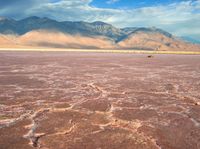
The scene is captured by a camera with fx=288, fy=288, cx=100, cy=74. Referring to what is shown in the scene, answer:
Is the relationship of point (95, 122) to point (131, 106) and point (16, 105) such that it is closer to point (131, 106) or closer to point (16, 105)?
point (131, 106)

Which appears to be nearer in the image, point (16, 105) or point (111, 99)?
point (16, 105)

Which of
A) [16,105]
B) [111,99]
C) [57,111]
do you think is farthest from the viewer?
[111,99]

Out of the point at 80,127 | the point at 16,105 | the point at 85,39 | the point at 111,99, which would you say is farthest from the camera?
the point at 85,39

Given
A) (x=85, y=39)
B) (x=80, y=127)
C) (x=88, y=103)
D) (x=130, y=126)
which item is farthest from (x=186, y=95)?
(x=85, y=39)

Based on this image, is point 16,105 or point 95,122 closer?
point 95,122

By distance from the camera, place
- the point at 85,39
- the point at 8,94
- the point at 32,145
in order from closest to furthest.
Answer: the point at 32,145
the point at 8,94
the point at 85,39

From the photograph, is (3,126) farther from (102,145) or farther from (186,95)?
(186,95)

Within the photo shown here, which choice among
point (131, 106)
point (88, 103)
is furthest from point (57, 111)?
point (131, 106)

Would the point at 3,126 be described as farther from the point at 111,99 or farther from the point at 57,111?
the point at 111,99

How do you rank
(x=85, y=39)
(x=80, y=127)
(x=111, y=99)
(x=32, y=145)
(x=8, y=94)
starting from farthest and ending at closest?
(x=85, y=39) < (x=8, y=94) < (x=111, y=99) < (x=80, y=127) < (x=32, y=145)
